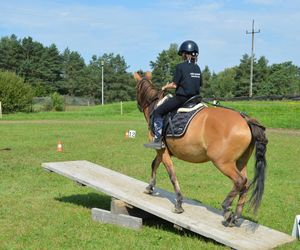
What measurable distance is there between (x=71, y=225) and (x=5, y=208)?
1.80 m

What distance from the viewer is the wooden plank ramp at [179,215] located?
5742 mm

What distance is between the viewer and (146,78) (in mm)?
7691

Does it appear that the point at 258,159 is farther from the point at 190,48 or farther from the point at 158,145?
the point at 190,48

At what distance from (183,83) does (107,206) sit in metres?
3.34

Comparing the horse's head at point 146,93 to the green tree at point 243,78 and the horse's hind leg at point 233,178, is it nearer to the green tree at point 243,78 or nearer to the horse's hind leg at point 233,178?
the horse's hind leg at point 233,178

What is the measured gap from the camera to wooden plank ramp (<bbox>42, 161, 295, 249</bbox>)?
5742 millimetres

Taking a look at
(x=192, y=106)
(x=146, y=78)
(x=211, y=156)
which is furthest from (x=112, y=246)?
(x=146, y=78)

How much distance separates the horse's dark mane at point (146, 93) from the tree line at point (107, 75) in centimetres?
7734

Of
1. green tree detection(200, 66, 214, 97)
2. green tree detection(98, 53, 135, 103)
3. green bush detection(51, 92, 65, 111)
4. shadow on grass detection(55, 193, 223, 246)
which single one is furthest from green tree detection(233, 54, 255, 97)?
shadow on grass detection(55, 193, 223, 246)

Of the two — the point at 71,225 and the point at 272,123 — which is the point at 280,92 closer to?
the point at 272,123

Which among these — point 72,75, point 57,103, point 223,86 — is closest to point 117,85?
point 72,75

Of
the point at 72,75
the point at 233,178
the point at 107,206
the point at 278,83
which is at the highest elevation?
the point at 72,75

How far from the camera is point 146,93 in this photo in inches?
301

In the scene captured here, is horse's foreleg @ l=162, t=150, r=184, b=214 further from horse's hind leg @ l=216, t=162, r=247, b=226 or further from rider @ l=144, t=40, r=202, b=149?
horse's hind leg @ l=216, t=162, r=247, b=226
